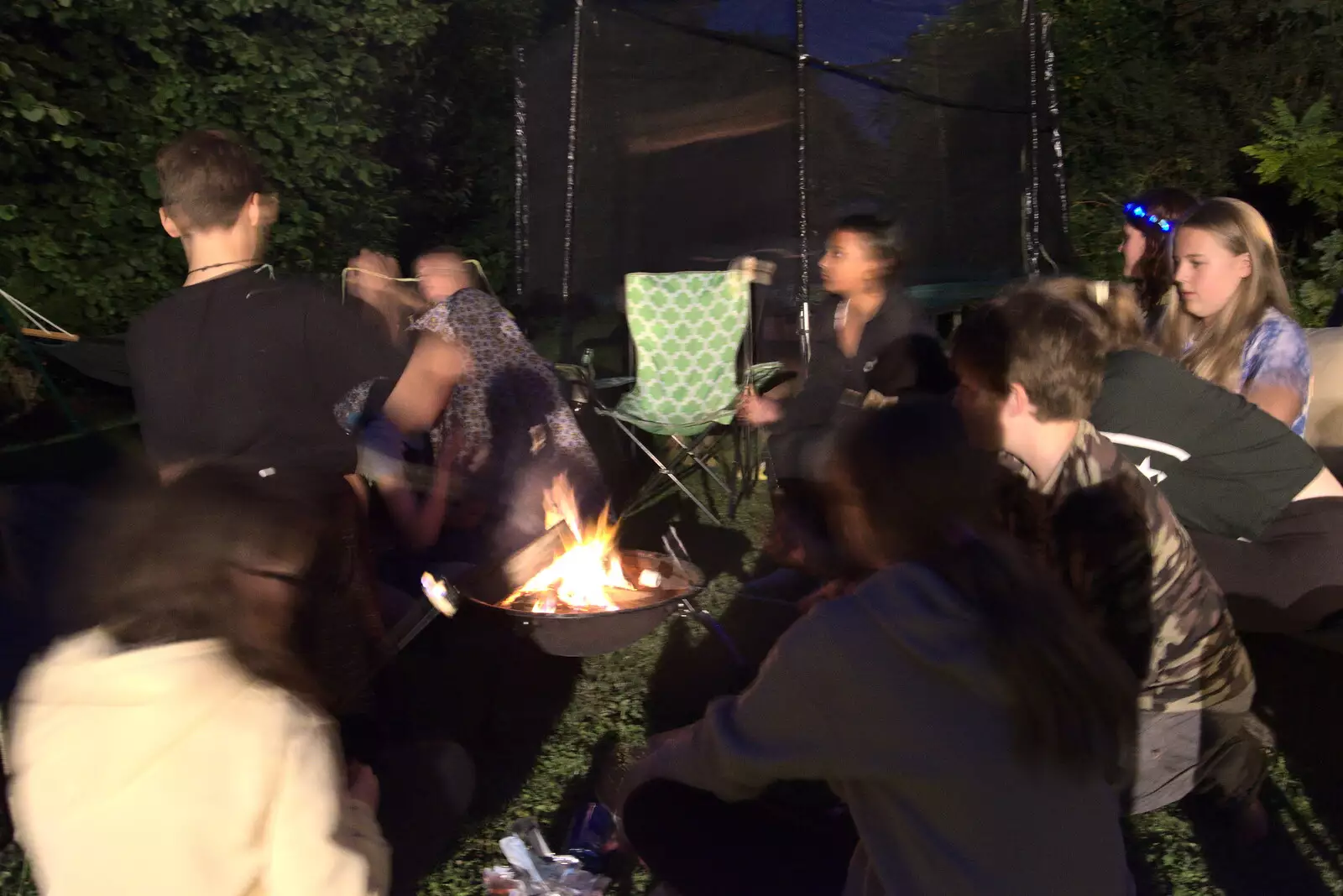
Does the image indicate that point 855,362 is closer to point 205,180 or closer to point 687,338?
point 687,338

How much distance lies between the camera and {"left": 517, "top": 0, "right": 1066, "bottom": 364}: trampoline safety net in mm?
6121

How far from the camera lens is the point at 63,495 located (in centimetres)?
273

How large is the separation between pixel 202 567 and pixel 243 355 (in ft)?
3.40

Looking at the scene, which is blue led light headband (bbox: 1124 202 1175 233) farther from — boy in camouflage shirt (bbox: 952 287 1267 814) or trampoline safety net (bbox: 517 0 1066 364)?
trampoline safety net (bbox: 517 0 1066 364)

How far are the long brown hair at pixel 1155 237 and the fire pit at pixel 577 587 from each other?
2102mm

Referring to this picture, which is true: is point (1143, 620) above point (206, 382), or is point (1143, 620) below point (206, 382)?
below

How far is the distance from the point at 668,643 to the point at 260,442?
1.86 metres

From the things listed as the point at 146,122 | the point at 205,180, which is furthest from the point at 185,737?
the point at 146,122

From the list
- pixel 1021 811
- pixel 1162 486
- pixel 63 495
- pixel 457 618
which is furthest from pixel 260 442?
pixel 1162 486

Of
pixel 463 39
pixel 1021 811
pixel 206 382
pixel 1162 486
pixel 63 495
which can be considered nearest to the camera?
pixel 1021 811

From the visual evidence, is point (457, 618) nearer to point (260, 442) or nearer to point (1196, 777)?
point (260, 442)

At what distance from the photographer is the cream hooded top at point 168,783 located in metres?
1.22

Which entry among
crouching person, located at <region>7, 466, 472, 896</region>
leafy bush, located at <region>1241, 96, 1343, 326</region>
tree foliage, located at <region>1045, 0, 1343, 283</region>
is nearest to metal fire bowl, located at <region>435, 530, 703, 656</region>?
crouching person, located at <region>7, 466, 472, 896</region>

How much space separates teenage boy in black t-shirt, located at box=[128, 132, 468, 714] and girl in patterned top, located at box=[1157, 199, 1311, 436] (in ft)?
8.04
